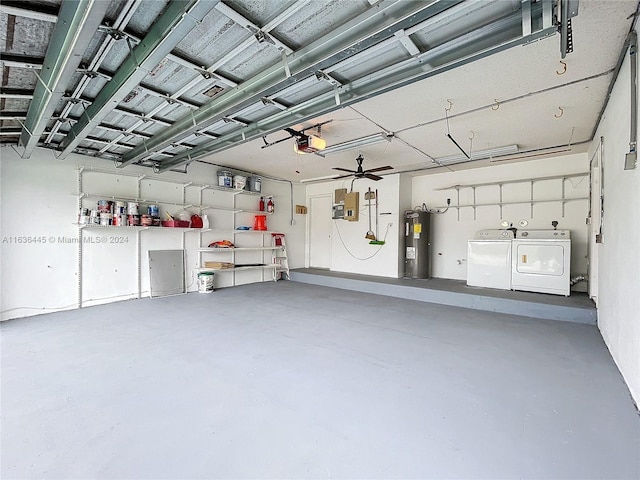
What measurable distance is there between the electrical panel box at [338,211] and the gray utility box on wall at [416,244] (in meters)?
1.76

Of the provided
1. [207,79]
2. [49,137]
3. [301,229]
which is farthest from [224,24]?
[301,229]

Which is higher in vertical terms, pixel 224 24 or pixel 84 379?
pixel 224 24

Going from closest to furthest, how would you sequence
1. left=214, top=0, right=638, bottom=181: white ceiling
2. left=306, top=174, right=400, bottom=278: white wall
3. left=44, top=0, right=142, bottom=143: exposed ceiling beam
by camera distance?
1. left=44, top=0, right=142, bottom=143: exposed ceiling beam
2. left=214, top=0, right=638, bottom=181: white ceiling
3. left=306, top=174, right=400, bottom=278: white wall

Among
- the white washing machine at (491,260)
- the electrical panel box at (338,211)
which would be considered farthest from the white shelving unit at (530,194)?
the electrical panel box at (338,211)

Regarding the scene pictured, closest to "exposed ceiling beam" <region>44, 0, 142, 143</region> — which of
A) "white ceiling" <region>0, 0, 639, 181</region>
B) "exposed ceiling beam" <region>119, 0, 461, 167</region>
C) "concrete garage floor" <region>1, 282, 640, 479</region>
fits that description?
"white ceiling" <region>0, 0, 639, 181</region>

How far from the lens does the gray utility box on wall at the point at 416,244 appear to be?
656 cm

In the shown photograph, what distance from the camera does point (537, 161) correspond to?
5719 millimetres

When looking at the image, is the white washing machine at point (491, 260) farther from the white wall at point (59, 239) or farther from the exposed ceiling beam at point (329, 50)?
the white wall at point (59, 239)

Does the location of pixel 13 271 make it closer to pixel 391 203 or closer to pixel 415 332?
pixel 415 332

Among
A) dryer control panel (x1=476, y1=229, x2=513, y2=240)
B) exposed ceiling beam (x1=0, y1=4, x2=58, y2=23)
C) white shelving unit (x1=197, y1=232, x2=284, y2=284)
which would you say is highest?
exposed ceiling beam (x1=0, y1=4, x2=58, y2=23)

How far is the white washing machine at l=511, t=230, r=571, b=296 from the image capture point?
471 cm

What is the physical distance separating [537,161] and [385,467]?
648cm

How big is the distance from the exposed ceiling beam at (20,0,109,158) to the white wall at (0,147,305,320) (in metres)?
2.17

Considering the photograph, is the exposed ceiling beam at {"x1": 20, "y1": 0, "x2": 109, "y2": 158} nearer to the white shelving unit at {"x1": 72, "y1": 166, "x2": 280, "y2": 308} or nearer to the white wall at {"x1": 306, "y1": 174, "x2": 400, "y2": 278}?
the white shelving unit at {"x1": 72, "y1": 166, "x2": 280, "y2": 308}
